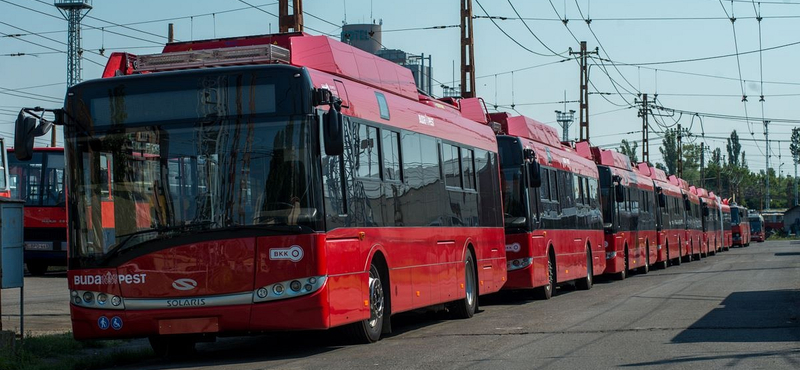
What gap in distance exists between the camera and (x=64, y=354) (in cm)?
1278

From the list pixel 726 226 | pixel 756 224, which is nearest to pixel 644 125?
pixel 726 226

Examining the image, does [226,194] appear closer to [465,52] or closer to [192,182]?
[192,182]

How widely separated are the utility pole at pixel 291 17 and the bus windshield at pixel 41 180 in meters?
13.9

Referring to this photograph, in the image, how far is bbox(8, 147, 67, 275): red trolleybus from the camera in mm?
31125

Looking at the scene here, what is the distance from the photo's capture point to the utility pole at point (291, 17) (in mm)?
19297

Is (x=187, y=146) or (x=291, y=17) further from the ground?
(x=291, y=17)

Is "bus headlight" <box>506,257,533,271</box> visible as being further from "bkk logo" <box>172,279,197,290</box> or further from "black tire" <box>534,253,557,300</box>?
"bkk logo" <box>172,279,197,290</box>

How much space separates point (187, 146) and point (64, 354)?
293 centimetres

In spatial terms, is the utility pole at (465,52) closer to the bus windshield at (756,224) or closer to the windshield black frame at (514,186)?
the windshield black frame at (514,186)

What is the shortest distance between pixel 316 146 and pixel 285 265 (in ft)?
4.13

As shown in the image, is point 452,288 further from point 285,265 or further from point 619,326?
point 285,265

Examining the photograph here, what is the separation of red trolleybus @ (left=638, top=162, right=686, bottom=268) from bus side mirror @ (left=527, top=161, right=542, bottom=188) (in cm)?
1927

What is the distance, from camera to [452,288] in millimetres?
16422

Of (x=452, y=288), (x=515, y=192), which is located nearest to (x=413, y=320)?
(x=452, y=288)
